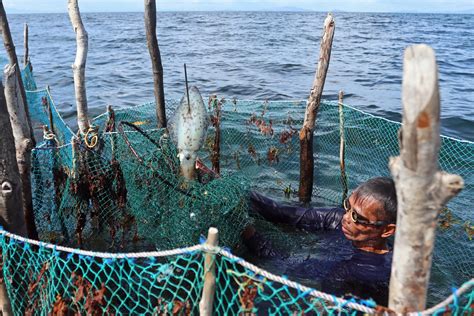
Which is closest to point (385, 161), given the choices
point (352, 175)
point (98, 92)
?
point (352, 175)

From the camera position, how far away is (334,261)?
4090 mm

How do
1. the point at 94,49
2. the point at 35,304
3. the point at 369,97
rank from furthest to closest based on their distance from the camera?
the point at 94,49, the point at 369,97, the point at 35,304

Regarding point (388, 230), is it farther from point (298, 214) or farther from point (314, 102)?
point (314, 102)

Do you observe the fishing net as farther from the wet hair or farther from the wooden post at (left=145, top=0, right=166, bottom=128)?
the wet hair

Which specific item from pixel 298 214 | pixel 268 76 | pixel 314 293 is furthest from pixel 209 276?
pixel 268 76

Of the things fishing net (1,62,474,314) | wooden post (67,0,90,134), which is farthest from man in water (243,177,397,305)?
wooden post (67,0,90,134)

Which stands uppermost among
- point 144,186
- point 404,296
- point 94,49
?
point 404,296

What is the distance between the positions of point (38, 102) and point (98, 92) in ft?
22.3

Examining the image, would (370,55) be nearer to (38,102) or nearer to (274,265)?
(38,102)

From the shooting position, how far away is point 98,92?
1602 centimetres

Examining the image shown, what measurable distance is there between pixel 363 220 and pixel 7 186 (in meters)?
2.92

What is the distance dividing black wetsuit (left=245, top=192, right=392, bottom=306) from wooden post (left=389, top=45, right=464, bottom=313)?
155 cm

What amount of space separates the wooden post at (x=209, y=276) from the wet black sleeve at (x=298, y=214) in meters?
2.43

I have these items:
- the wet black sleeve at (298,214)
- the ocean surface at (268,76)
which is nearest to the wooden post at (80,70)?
the wet black sleeve at (298,214)
